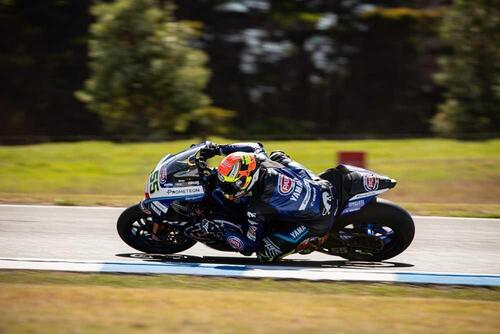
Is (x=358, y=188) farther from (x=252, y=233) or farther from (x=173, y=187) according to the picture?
(x=173, y=187)

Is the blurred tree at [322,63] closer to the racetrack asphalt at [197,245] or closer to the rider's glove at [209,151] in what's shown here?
the racetrack asphalt at [197,245]

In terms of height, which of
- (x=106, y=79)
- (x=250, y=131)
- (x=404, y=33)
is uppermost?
(x=404, y=33)

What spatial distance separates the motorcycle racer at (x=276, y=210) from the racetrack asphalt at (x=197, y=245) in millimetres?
480

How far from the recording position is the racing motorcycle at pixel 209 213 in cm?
733

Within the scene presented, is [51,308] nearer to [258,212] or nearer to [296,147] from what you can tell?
[258,212]

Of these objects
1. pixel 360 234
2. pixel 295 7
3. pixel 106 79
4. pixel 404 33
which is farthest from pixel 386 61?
pixel 360 234

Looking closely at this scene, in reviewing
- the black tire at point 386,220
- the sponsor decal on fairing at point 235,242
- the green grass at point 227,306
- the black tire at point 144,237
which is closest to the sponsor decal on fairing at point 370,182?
the black tire at point 386,220

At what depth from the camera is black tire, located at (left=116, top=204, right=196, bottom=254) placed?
7.66 meters

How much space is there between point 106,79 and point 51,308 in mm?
15715

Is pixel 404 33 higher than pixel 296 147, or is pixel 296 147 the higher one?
pixel 404 33

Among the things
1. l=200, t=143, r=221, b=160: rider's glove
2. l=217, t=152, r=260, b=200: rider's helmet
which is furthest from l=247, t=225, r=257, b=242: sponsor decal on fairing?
l=200, t=143, r=221, b=160: rider's glove

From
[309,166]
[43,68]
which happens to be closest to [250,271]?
[309,166]

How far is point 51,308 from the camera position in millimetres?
5672

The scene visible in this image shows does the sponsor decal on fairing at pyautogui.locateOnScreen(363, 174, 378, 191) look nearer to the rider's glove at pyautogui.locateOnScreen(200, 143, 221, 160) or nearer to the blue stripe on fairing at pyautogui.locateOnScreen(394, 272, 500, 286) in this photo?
the blue stripe on fairing at pyautogui.locateOnScreen(394, 272, 500, 286)
